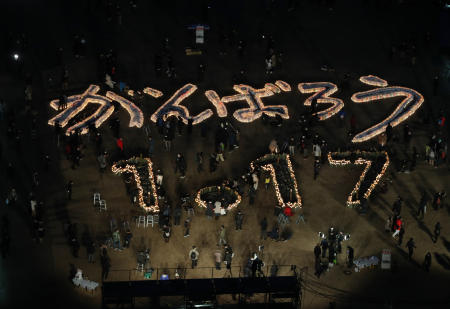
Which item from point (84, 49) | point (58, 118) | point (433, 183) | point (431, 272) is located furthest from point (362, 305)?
point (84, 49)

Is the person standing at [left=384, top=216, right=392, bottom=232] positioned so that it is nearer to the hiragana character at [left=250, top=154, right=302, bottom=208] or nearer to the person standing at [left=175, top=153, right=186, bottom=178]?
the hiragana character at [left=250, top=154, right=302, bottom=208]

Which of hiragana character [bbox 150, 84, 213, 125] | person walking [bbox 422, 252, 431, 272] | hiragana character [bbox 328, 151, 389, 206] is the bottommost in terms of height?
person walking [bbox 422, 252, 431, 272]

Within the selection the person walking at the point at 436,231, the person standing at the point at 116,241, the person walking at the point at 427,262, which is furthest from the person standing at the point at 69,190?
the person walking at the point at 436,231

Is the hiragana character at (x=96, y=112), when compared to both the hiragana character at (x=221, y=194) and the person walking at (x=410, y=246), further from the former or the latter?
the person walking at (x=410, y=246)

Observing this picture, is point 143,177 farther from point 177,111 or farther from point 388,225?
point 388,225

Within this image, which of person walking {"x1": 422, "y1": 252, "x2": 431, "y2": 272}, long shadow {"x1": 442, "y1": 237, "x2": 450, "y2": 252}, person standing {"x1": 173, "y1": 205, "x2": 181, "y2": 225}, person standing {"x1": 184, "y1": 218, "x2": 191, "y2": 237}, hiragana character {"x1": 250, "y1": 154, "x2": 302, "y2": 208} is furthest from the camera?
hiragana character {"x1": 250, "y1": 154, "x2": 302, "y2": 208}

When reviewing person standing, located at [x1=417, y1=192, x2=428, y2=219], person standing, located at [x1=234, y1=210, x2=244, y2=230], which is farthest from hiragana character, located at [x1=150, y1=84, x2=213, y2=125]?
person standing, located at [x1=417, y1=192, x2=428, y2=219]

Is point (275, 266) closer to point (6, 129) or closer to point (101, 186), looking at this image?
point (101, 186)
